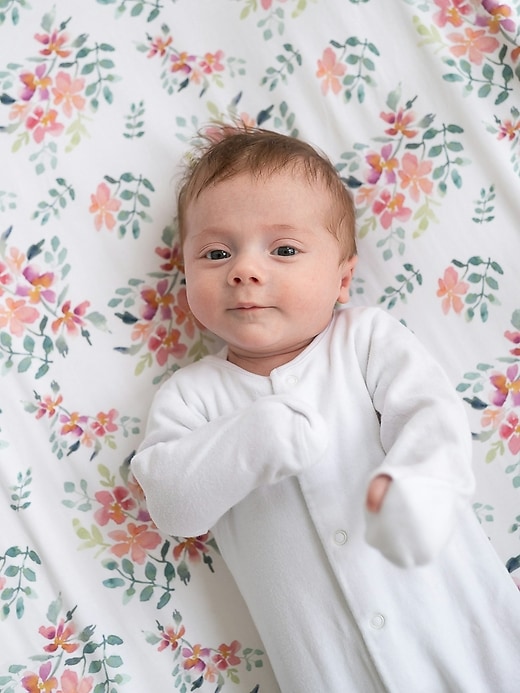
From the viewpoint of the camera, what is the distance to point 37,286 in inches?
60.7

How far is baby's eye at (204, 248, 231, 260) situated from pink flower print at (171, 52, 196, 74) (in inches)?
18.0

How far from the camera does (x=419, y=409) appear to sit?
1239 mm

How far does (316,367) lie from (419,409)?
22 cm

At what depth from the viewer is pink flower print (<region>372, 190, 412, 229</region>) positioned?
152cm

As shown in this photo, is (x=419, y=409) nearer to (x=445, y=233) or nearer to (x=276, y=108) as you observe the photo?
(x=445, y=233)

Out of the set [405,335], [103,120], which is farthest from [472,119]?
[103,120]

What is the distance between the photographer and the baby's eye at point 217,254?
1359 mm

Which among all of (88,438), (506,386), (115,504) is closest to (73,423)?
(88,438)

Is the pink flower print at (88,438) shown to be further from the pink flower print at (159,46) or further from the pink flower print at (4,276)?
the pink flower print at (159,46)

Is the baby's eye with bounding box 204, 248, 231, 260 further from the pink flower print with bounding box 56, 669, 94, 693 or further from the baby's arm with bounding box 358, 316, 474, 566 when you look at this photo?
the pink flower print with bounding box 56, 669, 94, 693

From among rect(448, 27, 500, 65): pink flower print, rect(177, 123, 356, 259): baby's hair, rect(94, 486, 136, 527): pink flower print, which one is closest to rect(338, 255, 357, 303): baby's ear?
rect(177, 123, 356, 259): baby's hair

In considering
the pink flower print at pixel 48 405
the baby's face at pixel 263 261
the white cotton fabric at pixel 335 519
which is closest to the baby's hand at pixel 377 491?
the white cotton fabric at pixel 335 519

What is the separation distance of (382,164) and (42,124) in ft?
2.22

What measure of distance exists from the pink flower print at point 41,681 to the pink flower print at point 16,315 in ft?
2.04
